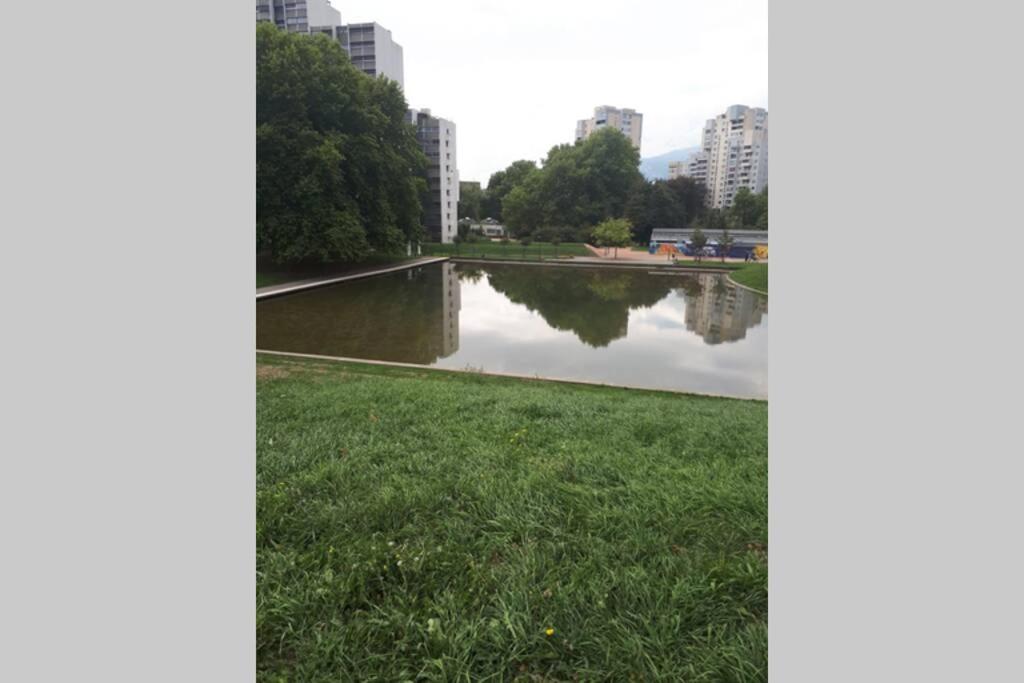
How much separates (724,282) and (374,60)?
109 ft

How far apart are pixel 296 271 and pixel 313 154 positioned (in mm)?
5631

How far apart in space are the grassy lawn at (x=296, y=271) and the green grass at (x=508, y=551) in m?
16.7

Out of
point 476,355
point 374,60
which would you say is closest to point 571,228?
point 374,60

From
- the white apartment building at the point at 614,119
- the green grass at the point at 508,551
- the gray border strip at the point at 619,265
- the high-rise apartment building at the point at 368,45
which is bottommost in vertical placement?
the green grass at the point at 508,551

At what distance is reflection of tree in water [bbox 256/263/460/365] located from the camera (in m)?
9.96

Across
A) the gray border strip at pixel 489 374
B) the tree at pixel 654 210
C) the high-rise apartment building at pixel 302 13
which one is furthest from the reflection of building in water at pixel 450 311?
the high-rise apartment building at pixel 302 13

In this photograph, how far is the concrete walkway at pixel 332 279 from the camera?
16.7 meters

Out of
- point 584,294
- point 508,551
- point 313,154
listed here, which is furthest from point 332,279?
point 508,551

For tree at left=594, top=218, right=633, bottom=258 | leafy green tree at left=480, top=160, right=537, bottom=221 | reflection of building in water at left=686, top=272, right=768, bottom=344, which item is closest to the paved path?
tree at left=594, top=218, right=633, bottom=258

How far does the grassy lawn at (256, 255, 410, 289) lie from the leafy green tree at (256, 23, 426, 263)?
843 mm

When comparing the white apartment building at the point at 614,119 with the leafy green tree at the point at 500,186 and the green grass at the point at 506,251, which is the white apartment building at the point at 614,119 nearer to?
the leafy green tree at the point at 500,186

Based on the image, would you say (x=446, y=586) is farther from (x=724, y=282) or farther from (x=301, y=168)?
(x=724, y=282)

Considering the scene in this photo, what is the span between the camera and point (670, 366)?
9.12m

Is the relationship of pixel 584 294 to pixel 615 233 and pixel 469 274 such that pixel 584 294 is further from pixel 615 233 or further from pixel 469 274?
pixel 615 233
